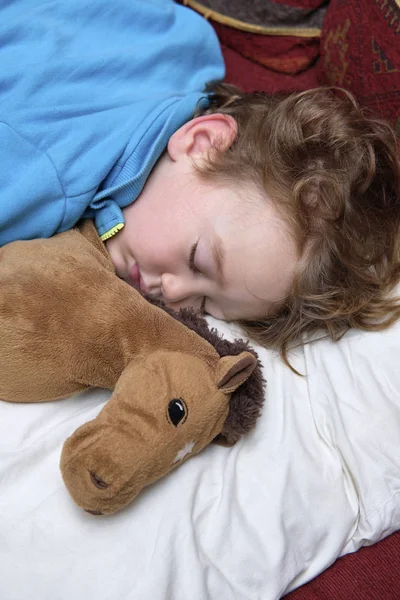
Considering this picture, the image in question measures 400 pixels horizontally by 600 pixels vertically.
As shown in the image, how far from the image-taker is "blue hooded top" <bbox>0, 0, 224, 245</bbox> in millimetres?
971

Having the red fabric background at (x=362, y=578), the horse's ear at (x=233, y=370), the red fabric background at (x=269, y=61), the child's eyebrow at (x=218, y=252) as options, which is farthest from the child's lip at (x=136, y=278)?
the red fabric background at (x=269, y=61)

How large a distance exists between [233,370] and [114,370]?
0.17 metres

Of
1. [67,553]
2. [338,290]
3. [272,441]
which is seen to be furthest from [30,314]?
[338,290]

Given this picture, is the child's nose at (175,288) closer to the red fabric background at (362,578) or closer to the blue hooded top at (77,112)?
the blue hooded top at (77,112)

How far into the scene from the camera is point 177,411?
73 centimetres

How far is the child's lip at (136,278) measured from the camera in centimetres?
102

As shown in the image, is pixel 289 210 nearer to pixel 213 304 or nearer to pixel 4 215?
pixel 213 304

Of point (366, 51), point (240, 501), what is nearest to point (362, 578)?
point (240, 501)

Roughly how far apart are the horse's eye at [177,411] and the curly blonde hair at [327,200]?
1.07 ft

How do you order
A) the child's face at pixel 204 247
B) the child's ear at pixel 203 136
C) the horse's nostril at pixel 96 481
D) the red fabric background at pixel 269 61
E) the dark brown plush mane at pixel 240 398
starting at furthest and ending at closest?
the red fabric background at pixel 269 61 < the child's ear at pixel 203 136 < the child's face at pixel 204 247 < the dark brown plush mane at pixel 240 398 < the horse's nostril at pixel 96 481

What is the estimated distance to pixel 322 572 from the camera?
2.87 ft

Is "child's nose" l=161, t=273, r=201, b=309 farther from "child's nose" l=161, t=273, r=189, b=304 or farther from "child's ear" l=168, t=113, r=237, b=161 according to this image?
"child's ear" l=168, t=113, r=237, b=161

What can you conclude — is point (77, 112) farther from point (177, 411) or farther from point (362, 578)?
point (362, 578)

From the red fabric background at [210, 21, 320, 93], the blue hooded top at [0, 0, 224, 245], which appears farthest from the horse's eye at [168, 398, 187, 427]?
the red fabric background at [210, 21, 320, 93]
